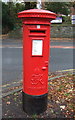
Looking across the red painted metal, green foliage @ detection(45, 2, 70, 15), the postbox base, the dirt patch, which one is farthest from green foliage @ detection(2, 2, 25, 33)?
the postbox base

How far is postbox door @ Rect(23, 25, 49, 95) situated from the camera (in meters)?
2.64

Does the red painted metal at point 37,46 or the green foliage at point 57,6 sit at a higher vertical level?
the green foliage at point 57,6

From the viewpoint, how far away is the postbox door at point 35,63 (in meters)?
2.64

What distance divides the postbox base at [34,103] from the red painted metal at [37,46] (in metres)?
0.08

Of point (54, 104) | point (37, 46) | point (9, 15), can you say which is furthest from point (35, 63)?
point (9, 15)

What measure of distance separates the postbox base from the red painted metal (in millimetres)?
84

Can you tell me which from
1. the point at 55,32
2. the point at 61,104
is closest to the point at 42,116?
the point at 61,104

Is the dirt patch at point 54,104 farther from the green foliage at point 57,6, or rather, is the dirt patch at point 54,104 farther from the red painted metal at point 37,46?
the green foliage at point 57,6

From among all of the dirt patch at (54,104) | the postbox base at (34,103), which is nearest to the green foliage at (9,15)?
the dirt patch at (54,104)

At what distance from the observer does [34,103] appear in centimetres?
285

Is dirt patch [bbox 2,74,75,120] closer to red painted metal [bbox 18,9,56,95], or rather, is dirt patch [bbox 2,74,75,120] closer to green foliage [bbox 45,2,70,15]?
red painted metal [bbox 18,9,56,95]

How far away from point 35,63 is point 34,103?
742 millimetres

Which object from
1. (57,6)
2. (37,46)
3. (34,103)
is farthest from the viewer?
(57,6)

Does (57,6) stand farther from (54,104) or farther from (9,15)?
(54,104)
